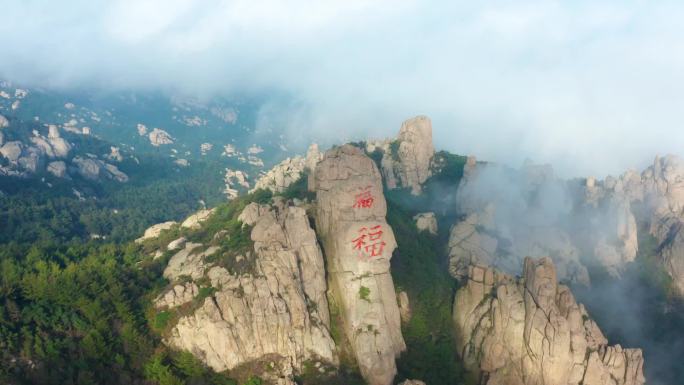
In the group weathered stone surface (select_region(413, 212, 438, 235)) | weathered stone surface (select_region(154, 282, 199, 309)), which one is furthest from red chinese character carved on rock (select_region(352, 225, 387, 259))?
weathered stone surface (select_region(413, 212, 438, 235))

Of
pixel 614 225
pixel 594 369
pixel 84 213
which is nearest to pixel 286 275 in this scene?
pixel 594 369

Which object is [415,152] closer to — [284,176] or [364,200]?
[284,176]

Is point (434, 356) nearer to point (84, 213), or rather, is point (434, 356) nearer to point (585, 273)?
point (585, 273)

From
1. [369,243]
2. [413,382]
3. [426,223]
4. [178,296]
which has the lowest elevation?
[413,382]

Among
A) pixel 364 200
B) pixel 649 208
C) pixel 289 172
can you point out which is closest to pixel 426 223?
pixel 364 200

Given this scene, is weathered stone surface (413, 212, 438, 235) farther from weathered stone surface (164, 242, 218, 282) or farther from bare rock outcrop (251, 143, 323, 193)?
weathered stone surface (164, 242, 218, 282)

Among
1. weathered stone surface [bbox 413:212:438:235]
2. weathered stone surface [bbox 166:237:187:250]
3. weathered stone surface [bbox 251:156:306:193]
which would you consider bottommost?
weathered stone surface [bbox 413:212:438:235]

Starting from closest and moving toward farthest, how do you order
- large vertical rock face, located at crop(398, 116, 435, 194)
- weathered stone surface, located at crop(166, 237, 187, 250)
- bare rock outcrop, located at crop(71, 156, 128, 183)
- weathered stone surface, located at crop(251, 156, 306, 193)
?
weathered stone surface, located at crop(166, 237, 187, 250), weathered stone surface, located at crop(251, 156, 306, 193), large vertical rock face, located at crop(398, 116, 435, 194), bare rock outcrop, located at crop(71, 156, 128, 183)
